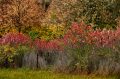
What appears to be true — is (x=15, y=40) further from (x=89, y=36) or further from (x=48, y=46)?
(x=89, y=36)

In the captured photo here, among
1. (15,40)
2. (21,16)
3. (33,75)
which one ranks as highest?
(21,16)

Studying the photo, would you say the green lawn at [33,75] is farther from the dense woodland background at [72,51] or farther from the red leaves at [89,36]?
the red leaves at [89,36]

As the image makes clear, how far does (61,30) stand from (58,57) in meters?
10.1

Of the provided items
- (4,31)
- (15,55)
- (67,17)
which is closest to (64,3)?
(67,17)

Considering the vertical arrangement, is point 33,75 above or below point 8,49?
below

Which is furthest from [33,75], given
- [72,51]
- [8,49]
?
[8,49]

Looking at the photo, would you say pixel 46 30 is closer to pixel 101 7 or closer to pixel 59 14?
pixel 59 14

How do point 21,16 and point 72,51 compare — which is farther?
point 21,16

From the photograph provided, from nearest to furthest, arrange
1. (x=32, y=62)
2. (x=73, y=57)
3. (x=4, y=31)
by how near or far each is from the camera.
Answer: (x=73, y=57)
(x=32, y=62)
(x=4, y=31)

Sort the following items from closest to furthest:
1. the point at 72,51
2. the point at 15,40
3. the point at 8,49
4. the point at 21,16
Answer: the point at 72,51
the point at 8,49
the point at 15,40
the point at 21,16

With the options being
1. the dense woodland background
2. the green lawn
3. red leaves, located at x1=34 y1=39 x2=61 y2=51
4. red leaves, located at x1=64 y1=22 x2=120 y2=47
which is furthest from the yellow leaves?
red leaves, located at x1=64 y1=22 x2=120 y2=47

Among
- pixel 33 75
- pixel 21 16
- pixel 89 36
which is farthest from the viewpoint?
pixel 21 16

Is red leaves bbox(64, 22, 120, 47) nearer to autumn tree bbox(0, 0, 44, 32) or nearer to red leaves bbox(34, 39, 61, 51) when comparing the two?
red leaves bbox(34, 39, 61, 51)

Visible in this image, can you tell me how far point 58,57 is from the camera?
67.4 ft
